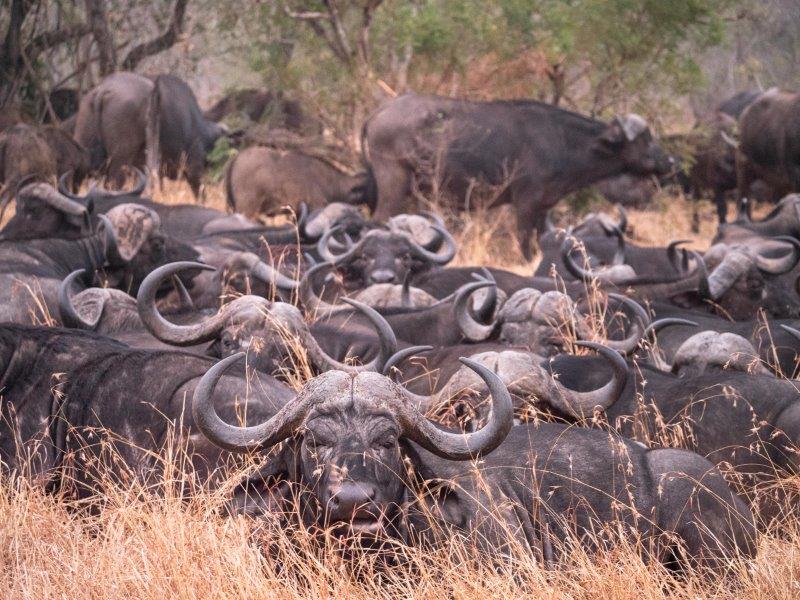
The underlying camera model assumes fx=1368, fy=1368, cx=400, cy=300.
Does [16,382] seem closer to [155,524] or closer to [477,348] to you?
[155,524]

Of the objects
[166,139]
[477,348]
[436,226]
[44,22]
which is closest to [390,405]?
[477,348]

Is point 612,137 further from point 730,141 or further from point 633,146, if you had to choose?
point 730,141

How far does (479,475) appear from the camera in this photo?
4504mm

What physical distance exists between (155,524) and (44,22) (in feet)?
49.2

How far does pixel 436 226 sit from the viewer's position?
11656 millimetres

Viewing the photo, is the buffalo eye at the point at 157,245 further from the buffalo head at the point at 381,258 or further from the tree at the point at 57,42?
the tree at the point at 57,42

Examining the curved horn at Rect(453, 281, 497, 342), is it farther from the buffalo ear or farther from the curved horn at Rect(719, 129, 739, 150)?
the curved horn at Rect(719, 129, 739, 150)

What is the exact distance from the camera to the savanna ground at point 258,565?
425cm

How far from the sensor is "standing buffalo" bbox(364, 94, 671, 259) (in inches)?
575

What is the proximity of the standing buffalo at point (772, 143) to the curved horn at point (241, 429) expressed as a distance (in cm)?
1333

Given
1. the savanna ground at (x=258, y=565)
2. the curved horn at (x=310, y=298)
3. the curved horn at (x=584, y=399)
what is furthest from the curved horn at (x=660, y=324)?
the savanna ground at (x=258, y=565)

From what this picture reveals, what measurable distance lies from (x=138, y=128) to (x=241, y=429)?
1285cm

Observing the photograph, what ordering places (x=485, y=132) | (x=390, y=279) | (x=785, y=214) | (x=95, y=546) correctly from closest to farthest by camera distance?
(x=95, y=546), (x=390, y=279), (x=785, y=214), (x=485, y=132)

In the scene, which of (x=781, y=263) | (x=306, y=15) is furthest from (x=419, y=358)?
(x=306, y=15)
